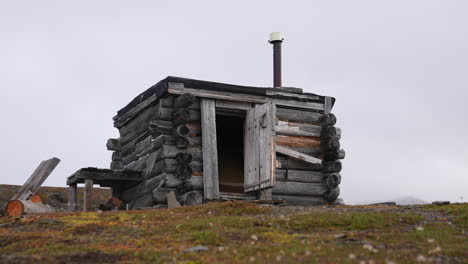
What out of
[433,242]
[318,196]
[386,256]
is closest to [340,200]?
[318,196]

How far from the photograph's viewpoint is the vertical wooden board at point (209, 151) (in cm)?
1977

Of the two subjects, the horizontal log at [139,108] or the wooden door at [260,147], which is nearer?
the wooden door at [260,147]

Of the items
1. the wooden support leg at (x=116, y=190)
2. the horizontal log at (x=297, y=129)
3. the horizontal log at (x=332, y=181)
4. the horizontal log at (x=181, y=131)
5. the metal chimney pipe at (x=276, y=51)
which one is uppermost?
the metal chimney pipe at (x=276, y=51)

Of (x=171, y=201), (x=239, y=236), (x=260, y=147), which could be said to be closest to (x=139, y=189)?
(x=171, y=201)

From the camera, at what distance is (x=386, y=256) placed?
905 centimetres

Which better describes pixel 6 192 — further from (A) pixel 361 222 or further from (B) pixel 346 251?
(B) pixel 346 251

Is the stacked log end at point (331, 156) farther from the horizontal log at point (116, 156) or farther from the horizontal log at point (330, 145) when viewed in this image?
the horizontal log at point (116, 156)

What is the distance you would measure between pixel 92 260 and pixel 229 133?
60.2 ft

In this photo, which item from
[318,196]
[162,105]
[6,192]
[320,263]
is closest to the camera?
[320,263]

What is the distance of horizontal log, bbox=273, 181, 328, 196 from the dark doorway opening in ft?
13.9

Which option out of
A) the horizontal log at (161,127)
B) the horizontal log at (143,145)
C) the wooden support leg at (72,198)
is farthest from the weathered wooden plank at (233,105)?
the wooden support leg at (72,198)

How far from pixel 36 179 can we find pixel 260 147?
7.46 meters

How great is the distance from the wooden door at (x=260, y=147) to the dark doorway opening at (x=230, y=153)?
438 cm

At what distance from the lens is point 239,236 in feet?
37.4
